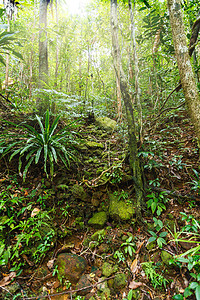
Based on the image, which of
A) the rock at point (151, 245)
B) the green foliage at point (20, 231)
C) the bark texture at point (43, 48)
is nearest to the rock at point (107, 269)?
the rock at point (151, 245)

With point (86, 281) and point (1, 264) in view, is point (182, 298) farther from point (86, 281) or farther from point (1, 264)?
point (1, 264)

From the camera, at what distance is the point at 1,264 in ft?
5.01

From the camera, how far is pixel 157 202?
7.32 feet

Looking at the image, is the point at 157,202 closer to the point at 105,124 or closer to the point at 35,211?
the point at 35,211

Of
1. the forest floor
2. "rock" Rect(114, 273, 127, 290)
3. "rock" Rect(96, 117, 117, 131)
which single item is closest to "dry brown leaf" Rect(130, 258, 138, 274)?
the forest floor

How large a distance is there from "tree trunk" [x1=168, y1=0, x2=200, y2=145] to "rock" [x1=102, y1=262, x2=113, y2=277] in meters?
1.97

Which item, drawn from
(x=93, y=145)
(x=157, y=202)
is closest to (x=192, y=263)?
(x=157, y=202)

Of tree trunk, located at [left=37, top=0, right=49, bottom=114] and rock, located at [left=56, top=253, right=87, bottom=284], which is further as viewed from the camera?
tree trunk, located at [left=37, top=0, right=49, bottom=114]

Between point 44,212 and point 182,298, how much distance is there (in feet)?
6.11

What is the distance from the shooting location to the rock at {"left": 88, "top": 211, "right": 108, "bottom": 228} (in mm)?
2281

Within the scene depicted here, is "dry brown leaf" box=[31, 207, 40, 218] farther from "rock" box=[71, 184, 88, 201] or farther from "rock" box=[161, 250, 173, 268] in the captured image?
"rock" box=[161, 250, 173, 268]

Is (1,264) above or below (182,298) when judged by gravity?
above

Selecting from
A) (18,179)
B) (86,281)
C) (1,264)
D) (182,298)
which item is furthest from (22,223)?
(182,298)

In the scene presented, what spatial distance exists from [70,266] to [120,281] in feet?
2.13
